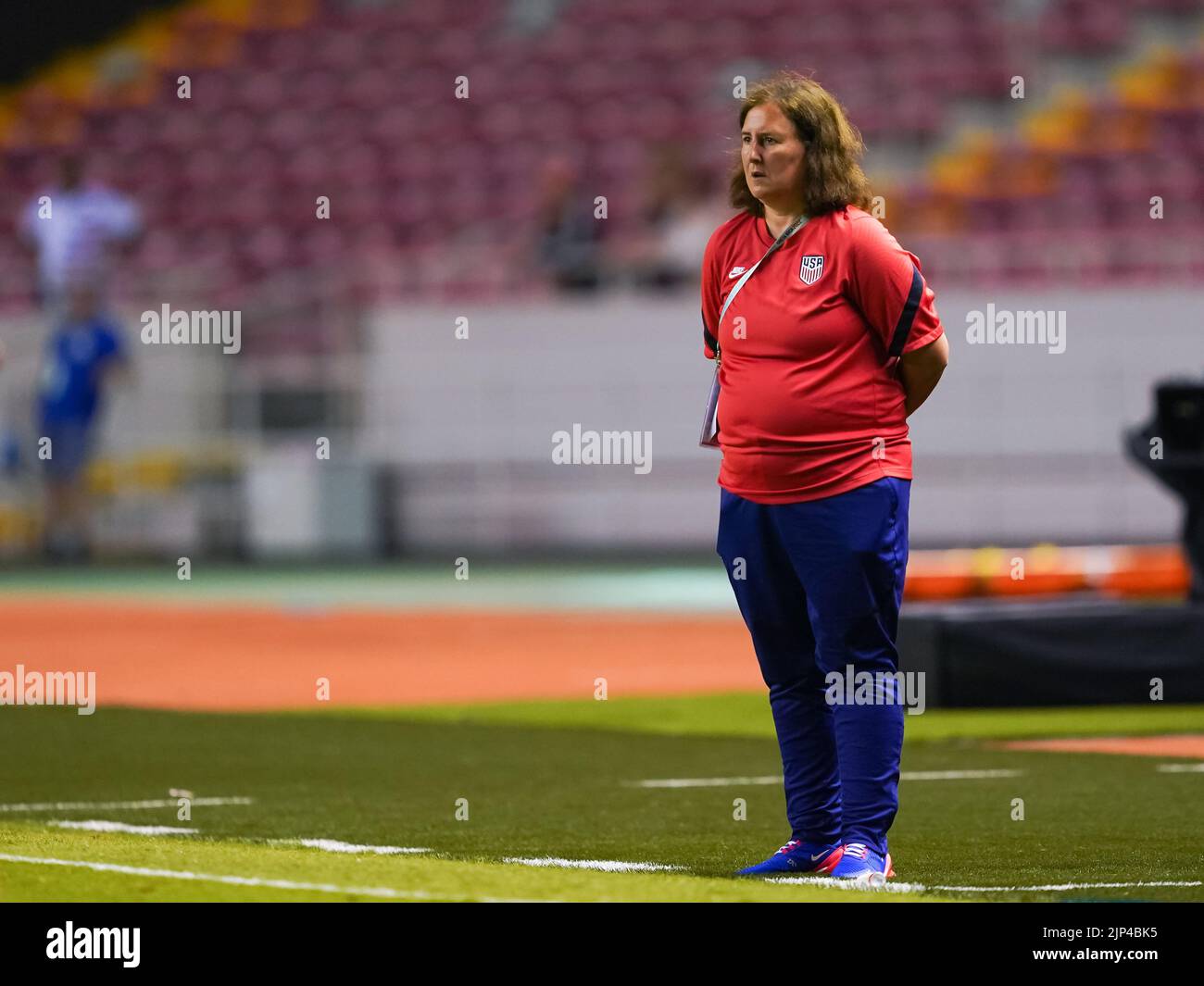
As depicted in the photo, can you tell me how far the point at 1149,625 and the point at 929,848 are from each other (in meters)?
5.11

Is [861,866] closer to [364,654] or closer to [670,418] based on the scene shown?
[364,654]

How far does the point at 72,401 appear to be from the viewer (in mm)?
25156

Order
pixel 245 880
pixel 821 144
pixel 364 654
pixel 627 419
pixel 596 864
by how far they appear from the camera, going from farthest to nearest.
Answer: pixel 627 419, pixel 364 654, pixel 596 864, pixel 821 144, pixel 245 880

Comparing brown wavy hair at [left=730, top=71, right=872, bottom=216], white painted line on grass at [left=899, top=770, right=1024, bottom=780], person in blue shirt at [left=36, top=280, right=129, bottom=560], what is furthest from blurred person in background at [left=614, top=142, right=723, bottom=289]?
brown wavy hair at [left=730, top=71, right=872, bottom=216]

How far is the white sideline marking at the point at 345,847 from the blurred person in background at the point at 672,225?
1790 cm

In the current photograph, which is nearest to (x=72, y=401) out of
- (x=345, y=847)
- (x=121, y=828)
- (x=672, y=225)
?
(x=672, y=225)

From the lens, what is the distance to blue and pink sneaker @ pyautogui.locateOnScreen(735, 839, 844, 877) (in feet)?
22.5

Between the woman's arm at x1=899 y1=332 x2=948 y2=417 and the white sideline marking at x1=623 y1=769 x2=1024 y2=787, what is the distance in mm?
3145

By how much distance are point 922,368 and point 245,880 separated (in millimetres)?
2260

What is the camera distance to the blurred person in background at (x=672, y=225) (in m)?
25.4

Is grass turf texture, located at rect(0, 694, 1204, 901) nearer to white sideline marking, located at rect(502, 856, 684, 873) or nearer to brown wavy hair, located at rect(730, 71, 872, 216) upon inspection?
white sideline marking, located at rect(502, 856, 684, 873)

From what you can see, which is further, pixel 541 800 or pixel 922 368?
pixel 541 800
